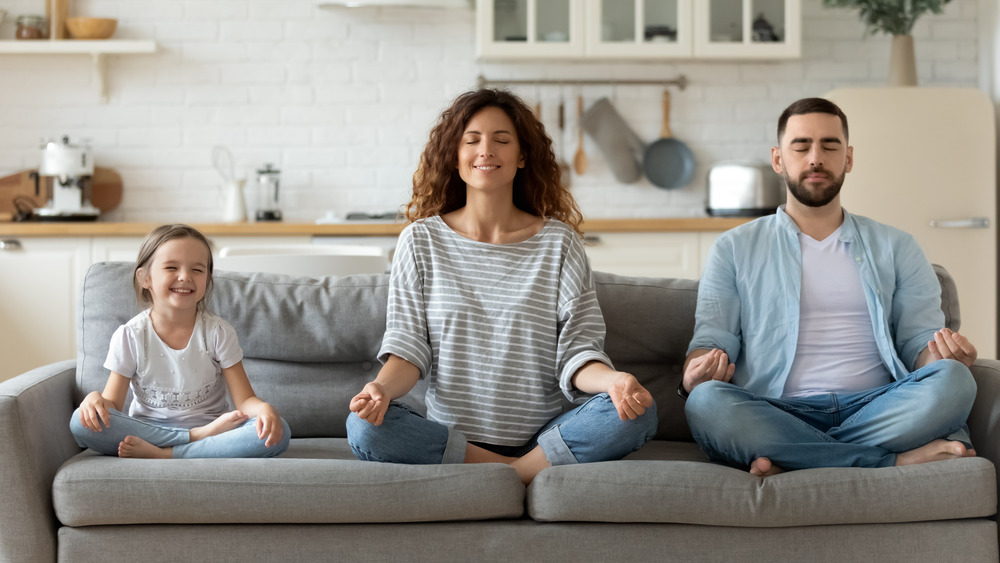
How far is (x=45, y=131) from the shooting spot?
4.32 meters

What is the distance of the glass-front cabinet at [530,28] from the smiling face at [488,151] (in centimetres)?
216

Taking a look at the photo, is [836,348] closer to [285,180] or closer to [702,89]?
[702,89]

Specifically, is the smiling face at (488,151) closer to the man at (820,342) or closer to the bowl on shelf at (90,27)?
the man at (820,342)

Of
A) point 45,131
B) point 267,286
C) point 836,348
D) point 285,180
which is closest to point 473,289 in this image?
point 267,286

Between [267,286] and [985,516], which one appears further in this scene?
[267,286]

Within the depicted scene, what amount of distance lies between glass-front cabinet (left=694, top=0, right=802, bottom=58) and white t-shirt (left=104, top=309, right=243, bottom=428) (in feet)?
9.42

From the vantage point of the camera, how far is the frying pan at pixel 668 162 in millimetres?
4465

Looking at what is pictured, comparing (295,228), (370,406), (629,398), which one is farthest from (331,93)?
(629,398)

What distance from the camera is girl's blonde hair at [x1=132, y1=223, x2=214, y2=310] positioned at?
1961 millimetres

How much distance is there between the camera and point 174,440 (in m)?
1.86

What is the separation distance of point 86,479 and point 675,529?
1035 millimetres

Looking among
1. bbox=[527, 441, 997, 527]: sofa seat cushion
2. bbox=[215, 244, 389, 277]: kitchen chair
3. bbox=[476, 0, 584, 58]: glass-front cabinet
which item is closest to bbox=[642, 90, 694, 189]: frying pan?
bbox=[476, 0, 584, 58]: glass-front cabinet

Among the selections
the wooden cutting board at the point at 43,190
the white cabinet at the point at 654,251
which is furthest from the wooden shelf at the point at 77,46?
the white cabinet at the point at 654,251

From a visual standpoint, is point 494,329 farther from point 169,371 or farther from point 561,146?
point 561,146
